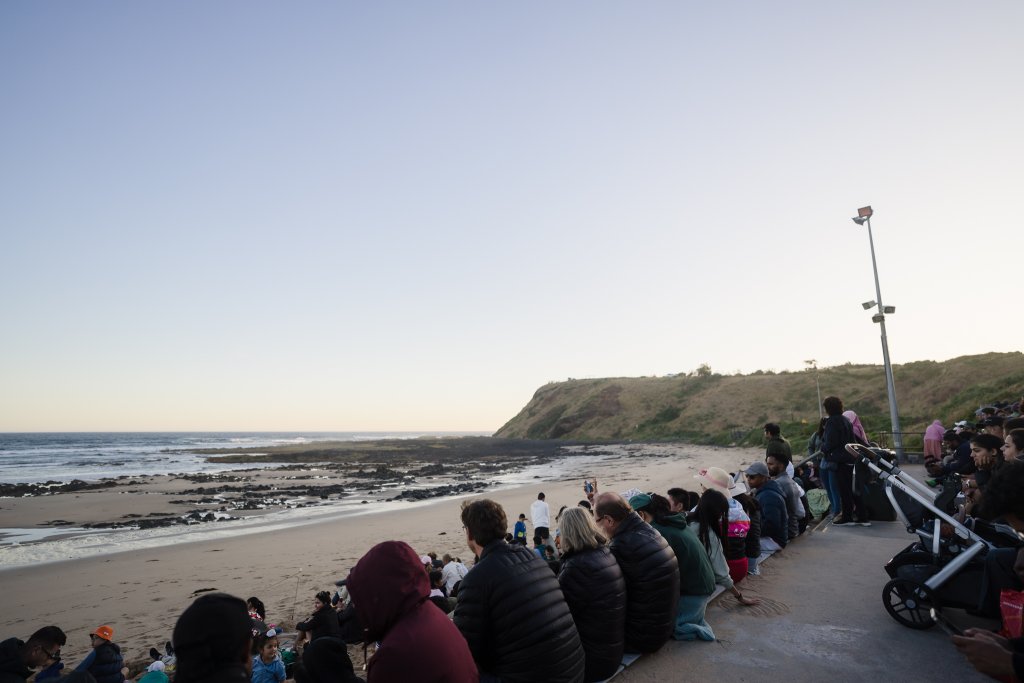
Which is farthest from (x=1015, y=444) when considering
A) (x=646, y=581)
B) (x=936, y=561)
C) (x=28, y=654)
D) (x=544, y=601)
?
(x=28, y=654)

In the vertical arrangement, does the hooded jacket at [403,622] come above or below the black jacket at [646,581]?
above

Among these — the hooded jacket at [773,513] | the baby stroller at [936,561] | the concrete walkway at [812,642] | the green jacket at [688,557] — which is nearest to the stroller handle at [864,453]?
the baby stroller at [936,561]

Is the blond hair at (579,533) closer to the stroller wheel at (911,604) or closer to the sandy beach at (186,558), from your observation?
the stroller wheel at (911,604)

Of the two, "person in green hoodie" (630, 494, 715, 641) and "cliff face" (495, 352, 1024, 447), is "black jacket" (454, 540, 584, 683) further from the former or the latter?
"cliff face" (495, 352, 1024, 447)

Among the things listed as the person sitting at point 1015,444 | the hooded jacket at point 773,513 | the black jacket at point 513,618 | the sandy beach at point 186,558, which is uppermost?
the person sitting at point 1015,444

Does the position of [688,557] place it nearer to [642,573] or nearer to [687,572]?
[687,572]

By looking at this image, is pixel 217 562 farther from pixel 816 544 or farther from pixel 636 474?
pixel 636 474

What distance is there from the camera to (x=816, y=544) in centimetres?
831

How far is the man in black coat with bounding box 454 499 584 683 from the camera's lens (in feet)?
10.6

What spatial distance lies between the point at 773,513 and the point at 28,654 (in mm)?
8769

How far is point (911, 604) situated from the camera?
5152 millimetres

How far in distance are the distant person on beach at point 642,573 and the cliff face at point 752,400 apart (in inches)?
918

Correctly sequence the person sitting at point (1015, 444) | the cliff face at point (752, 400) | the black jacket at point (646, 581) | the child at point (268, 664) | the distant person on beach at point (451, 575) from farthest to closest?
the cliff face at point (752, 400) → the distant person on beach at point (451, 575) → the child at point (268, 664) → the person sitting at point (1015, 444) → the black jacket at point (646, 581)

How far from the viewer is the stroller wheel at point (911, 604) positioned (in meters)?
5.02
